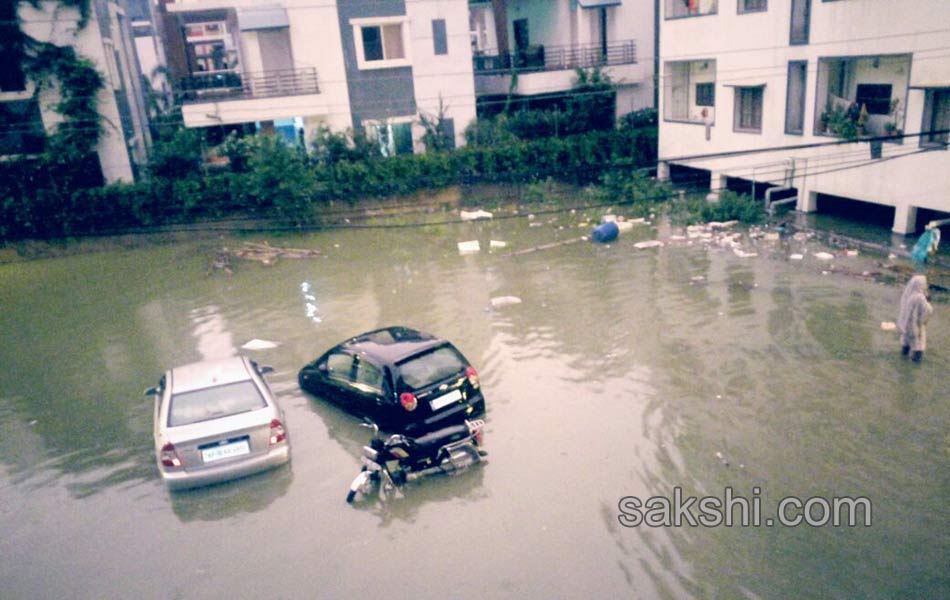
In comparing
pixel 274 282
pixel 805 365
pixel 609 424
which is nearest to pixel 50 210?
pixel 274 282

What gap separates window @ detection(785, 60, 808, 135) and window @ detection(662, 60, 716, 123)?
13.3 feet

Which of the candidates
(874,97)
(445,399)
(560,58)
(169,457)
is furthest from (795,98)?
(169,457)

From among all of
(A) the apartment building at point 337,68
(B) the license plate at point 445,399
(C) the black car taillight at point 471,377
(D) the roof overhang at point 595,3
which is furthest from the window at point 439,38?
(B) the license plate at point 445,399

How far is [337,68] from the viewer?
79.9 ft

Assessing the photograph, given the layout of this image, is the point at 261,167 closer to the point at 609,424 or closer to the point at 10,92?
the point at 10,92

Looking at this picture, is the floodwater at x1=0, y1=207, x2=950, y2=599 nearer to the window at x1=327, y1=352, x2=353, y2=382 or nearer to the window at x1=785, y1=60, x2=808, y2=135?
the window at x1=327, y1=352, x2=353, y2=382

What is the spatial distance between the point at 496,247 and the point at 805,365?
10.1 meters

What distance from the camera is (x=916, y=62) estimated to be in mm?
15898

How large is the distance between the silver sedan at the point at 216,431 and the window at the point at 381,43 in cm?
1868

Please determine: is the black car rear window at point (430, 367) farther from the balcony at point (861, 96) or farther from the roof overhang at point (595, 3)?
the roof overhang at point (595, 3)

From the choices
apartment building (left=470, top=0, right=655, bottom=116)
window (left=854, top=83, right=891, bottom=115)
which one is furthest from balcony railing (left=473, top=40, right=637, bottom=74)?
window (left=854, top=83, right=891, bottom=115)

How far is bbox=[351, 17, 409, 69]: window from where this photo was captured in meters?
24.4
